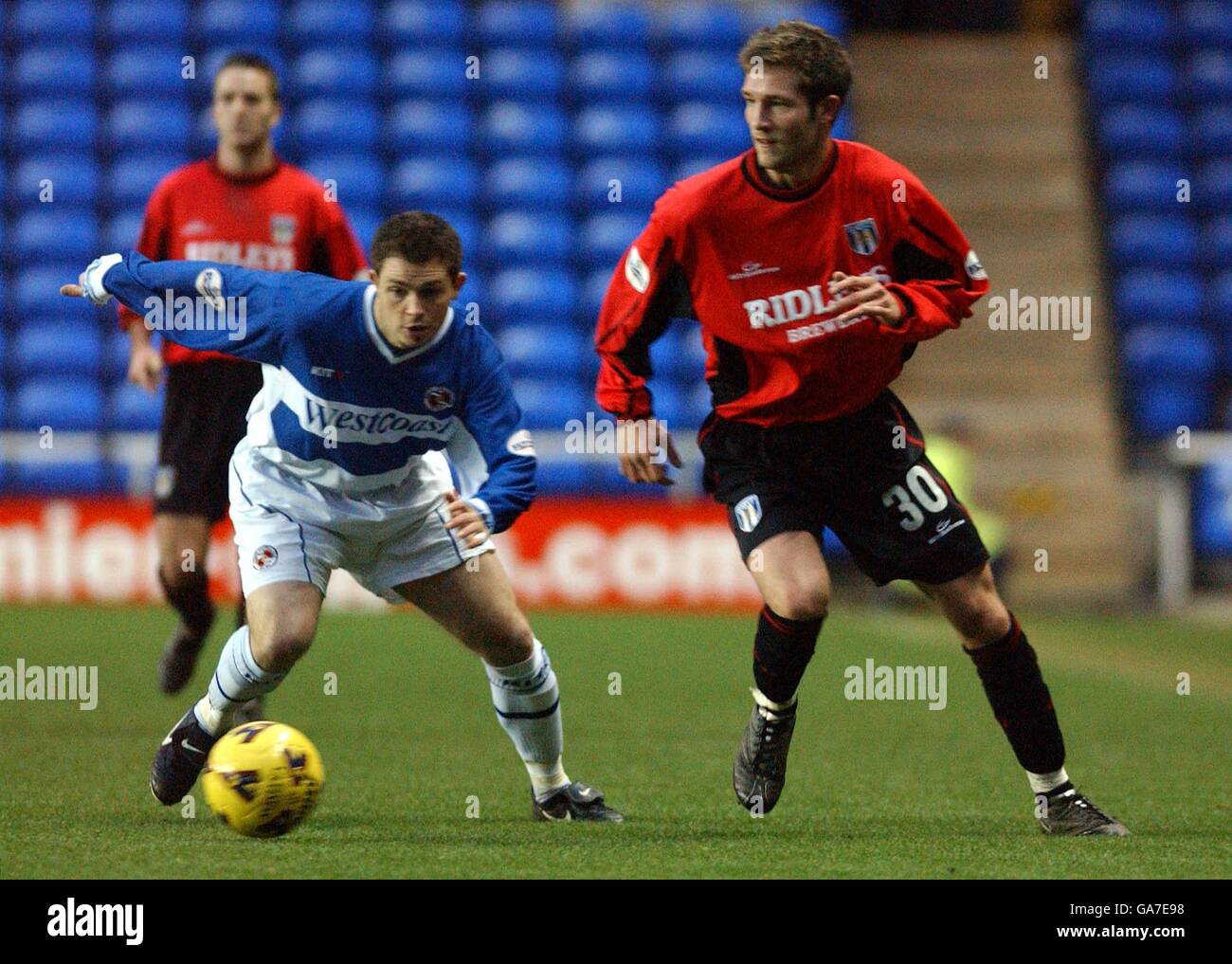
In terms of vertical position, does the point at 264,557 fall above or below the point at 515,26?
below

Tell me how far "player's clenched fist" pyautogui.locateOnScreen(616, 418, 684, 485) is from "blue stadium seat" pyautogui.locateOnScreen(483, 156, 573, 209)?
1238cm

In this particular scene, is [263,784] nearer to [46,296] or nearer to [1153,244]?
[46,296]

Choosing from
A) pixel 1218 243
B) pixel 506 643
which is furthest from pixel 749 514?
pixel 1218 243

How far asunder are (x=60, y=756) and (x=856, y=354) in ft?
10.7

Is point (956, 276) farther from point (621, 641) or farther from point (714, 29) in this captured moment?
point (714, 29)

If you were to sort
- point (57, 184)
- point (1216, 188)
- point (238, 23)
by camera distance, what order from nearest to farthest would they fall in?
point (57, 184) < point (238, 23) < point (1216, 188)

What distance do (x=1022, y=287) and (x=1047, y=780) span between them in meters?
12.6

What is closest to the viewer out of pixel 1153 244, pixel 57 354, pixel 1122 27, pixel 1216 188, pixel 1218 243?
pixel 57 354

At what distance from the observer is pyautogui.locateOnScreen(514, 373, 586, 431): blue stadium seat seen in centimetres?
1543

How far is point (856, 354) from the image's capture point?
539cm

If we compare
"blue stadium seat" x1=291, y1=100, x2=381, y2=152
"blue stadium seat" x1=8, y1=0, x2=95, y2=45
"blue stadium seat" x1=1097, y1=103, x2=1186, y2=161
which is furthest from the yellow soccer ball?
"blue stadium seat" x1=1097, y1=103, x2=1186, y2=161

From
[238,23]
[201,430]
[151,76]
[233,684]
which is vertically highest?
[238,23]

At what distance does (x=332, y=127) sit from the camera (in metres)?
17.5
